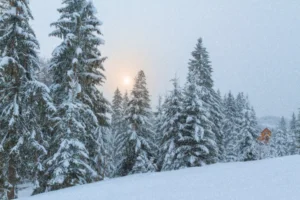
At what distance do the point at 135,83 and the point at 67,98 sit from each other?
1266 cm

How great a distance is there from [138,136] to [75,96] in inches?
472

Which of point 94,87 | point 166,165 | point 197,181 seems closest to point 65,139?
point 94,87

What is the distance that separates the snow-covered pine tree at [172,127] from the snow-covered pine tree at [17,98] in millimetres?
11637

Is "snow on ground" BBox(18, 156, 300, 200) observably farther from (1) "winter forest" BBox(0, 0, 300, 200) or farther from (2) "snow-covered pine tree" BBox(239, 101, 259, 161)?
(2) "snow-covered pine tree" BBox(239, 101, 259, 161)

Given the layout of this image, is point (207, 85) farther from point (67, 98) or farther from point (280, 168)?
point (280, 168)

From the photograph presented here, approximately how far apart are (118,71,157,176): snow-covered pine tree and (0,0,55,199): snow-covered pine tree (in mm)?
12328

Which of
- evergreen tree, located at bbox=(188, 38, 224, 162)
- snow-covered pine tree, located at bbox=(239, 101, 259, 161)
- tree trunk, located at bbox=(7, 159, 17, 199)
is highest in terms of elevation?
evergreen tree, located at bbox=(188, 38, 224, 162)

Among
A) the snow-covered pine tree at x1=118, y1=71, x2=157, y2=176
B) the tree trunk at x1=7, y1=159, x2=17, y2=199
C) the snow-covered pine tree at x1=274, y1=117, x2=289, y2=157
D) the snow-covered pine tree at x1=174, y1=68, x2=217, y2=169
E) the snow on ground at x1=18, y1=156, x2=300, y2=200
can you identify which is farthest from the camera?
the snow-covered pine tree at x1=274, y1=117, x2=289, y2=157

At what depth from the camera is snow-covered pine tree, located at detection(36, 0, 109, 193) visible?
1527cm

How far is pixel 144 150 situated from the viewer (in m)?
27.1

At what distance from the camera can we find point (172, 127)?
961 inches

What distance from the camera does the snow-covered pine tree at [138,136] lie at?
26219 mm

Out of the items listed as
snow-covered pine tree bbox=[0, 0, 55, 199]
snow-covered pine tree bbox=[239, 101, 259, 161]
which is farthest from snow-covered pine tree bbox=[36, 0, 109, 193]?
snow-covered pine tree bbox=[239, 101, 259, 161]

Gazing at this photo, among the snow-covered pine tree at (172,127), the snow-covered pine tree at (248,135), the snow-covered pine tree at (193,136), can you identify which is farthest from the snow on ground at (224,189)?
the snow-covered pine tree at (248,135)
